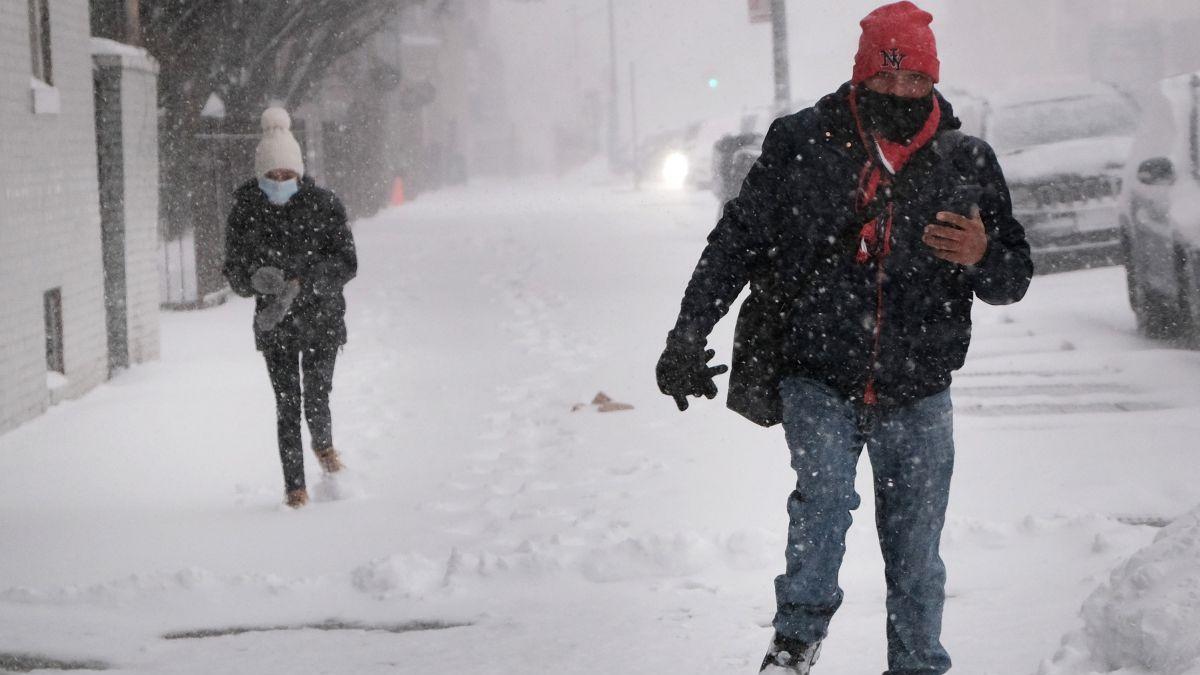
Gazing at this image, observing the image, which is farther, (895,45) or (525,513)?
(525,513)

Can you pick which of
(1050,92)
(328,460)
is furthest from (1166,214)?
(328,460)

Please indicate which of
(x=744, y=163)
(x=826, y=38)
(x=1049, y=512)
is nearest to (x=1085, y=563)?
(x=1049, y=512)

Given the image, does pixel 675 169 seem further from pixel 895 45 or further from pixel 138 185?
pixel 895 45

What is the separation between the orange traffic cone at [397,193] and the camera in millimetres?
41688

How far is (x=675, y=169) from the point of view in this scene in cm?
4447

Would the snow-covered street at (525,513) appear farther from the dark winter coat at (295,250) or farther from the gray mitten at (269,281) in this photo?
the gray mitten at (269,281)

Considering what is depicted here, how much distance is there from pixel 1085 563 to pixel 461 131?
229ft

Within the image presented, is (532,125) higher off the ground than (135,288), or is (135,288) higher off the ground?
(532,125)

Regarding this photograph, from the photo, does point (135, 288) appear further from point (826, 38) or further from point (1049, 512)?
point (826, 38)

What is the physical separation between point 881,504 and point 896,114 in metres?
0.97

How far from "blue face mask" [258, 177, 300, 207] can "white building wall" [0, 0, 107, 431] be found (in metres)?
2.48

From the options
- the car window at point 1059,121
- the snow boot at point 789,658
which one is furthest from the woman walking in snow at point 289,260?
the car window at point 1059,121

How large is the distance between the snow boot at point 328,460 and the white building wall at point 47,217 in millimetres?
2255

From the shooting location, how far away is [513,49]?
11206 cm
